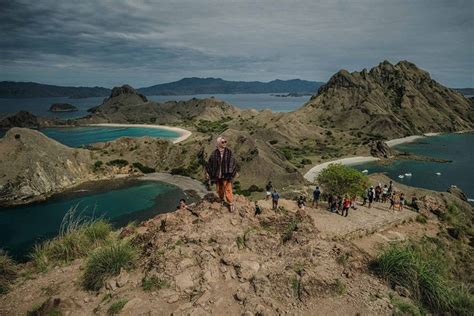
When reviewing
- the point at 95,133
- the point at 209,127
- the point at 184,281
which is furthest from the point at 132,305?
the point at 95,133

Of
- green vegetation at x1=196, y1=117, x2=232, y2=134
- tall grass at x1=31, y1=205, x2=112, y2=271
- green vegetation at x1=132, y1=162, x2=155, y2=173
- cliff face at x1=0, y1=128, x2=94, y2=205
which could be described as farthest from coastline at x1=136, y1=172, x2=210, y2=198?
green vegetation at x1=196, y1=117, x2=232, y2=134

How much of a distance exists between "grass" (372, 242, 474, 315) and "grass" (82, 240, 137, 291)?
892 centimetres

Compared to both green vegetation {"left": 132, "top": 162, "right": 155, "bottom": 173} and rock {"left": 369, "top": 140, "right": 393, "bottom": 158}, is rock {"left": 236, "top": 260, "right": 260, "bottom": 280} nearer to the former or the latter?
green vegetation {"left": 132, "top": 162, "right": 155, "bottom": 173}

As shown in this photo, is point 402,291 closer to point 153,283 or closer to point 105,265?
point 153,283

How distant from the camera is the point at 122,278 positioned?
1161 cm

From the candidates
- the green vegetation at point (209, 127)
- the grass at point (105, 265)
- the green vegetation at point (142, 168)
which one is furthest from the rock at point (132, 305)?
the green vegetation at point (209, 127)

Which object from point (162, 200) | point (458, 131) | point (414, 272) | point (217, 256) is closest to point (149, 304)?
point (217, 256)

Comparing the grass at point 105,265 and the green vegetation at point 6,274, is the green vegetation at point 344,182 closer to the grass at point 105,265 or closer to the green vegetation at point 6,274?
the grass at point 105,265

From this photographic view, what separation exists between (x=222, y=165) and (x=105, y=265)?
19.6 feet

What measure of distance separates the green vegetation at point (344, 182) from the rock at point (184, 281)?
927 inches

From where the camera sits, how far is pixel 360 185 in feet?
107

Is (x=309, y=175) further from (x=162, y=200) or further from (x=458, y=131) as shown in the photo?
(x=458, y=131)

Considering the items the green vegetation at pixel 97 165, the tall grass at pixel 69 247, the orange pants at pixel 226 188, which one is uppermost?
the orange pants at pixel 226 188

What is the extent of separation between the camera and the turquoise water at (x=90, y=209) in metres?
49.4
